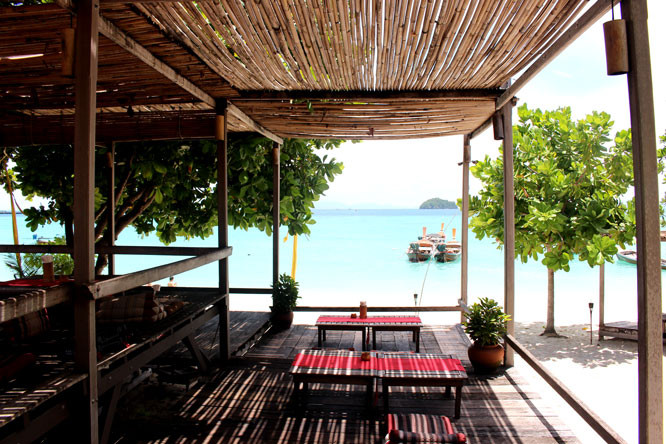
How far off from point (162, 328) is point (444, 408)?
106 inches

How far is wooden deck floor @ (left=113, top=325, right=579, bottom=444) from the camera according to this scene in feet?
11.2

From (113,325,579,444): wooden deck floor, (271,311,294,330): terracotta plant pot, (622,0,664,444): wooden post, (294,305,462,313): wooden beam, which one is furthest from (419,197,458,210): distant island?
(622,0,664,444): wooden post

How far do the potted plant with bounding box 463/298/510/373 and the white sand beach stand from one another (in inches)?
75.1

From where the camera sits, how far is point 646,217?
2201 millimetres

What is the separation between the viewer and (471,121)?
5.43m

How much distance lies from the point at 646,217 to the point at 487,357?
2892 millimetres

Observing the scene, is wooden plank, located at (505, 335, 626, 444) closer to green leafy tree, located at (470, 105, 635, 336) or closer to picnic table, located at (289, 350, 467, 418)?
picnic table, located at (289, 350, 467, 418)

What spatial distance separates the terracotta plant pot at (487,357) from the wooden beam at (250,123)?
3.80 m

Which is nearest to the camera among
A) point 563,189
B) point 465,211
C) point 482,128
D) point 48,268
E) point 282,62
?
point 282,62

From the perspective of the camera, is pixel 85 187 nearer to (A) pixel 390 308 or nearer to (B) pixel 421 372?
(B) pixel 421 372

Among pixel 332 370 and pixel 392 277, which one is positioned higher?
pixel 332 370

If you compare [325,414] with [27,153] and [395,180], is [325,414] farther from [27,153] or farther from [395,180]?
[395,180]

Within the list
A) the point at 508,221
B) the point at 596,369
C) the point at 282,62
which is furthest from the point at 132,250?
the point at 596,369

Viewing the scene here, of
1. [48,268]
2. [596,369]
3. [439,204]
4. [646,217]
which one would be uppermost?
[439,204]
